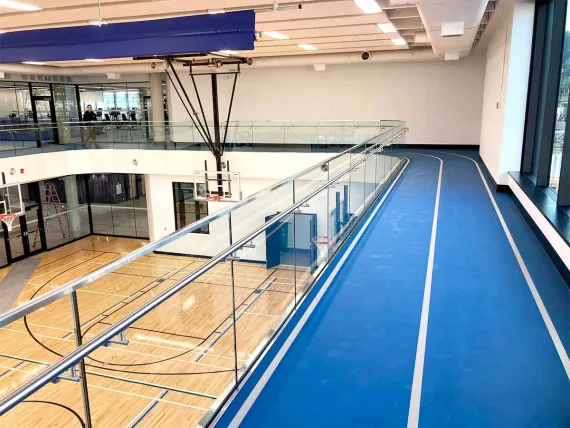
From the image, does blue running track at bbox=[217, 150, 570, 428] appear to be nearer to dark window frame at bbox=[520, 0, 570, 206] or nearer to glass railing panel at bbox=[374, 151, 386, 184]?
dark window frame at bbox=[520, 0, 570, 206]

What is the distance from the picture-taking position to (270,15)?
841 centimetres

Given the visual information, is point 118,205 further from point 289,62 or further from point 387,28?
point 387,28

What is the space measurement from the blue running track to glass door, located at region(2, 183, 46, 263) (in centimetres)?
1545

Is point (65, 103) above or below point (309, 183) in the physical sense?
above

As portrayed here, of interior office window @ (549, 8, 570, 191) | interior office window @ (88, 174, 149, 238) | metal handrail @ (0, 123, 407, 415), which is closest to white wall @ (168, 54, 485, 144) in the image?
interior office window @ (88, 174, 149, 238)

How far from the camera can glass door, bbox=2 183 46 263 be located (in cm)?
1697

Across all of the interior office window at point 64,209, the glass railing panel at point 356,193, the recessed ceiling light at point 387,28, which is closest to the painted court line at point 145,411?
the glass railing panel at point 356,193

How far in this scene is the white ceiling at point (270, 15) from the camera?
7164 mm

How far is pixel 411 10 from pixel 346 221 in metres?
5.37

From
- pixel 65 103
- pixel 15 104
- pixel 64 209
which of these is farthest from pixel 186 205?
pixel 15 104

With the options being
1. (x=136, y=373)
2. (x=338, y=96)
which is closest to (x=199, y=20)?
(x=136, y=373)

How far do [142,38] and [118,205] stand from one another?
14.9 meters

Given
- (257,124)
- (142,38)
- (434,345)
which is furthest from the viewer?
(257,124)

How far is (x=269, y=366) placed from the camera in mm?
3061
